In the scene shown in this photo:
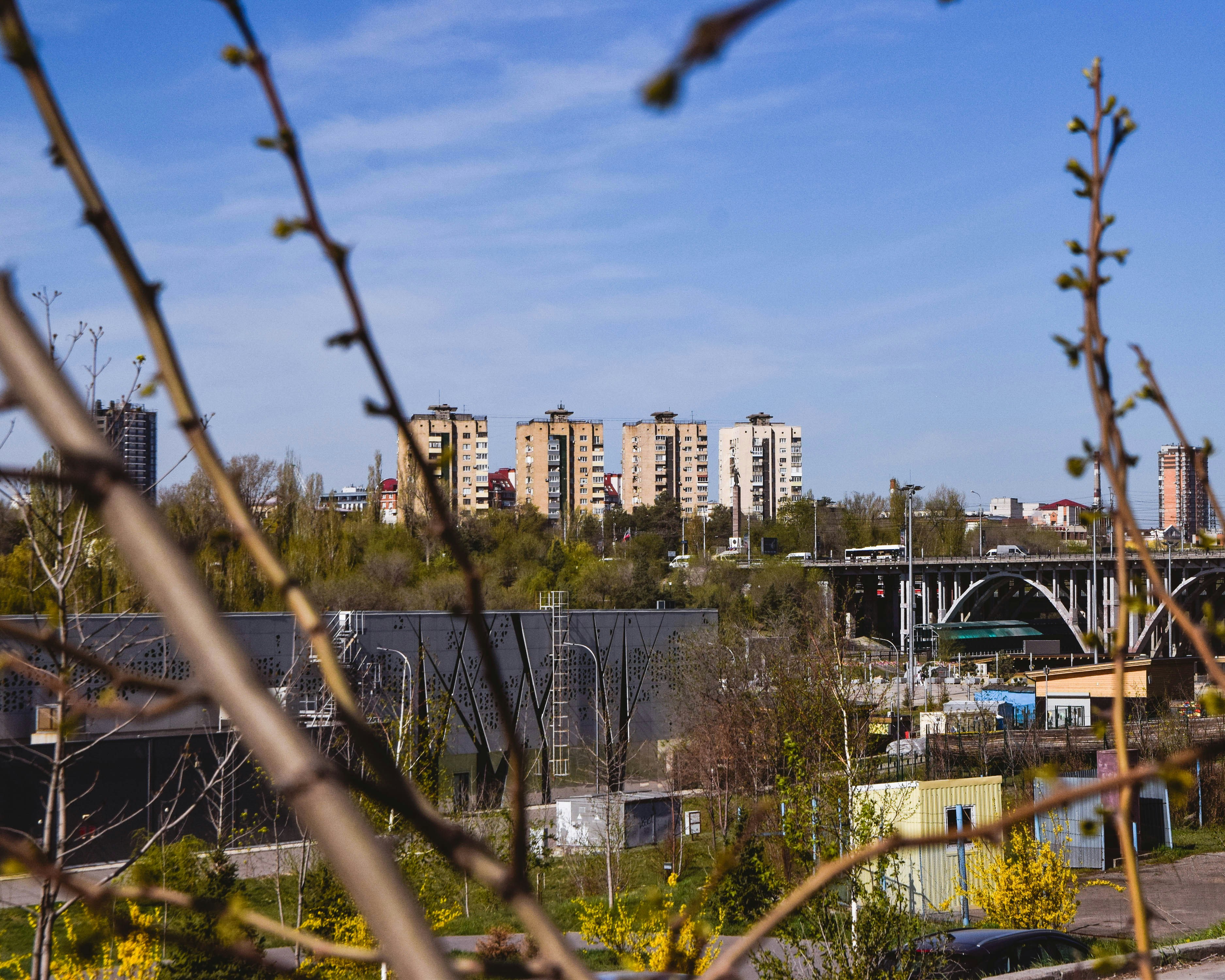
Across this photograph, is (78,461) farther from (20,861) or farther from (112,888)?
(112,888)

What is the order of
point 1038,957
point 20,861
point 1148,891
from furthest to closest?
1. point 1148,891
2. point 1038,957
3. point 20,861

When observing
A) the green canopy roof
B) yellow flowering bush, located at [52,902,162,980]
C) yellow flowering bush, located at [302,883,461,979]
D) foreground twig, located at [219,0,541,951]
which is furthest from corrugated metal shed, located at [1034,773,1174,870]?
the green canopy roof

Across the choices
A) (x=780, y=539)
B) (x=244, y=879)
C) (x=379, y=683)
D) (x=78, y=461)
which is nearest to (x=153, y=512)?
(x=78, y=461)

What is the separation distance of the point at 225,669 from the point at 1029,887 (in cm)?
1370

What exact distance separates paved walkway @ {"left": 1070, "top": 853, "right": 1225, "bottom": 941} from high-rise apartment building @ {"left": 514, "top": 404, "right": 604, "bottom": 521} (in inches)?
3405

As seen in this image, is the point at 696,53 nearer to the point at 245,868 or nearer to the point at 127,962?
the point at 127,962

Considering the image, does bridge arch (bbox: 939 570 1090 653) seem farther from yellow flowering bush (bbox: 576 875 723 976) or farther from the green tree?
the green tree

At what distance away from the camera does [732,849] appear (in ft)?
3.53

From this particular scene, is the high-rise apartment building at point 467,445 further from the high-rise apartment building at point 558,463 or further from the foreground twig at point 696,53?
the foreground twig at point 696,53

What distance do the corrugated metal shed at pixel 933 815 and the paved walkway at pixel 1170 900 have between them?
5.55 feet

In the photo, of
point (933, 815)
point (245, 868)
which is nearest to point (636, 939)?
point (933, 815)

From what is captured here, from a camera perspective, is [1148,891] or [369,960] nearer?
[369,960]

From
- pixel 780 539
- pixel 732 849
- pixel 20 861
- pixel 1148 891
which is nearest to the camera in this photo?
pixel 20 861

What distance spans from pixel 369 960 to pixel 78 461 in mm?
426
